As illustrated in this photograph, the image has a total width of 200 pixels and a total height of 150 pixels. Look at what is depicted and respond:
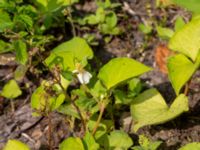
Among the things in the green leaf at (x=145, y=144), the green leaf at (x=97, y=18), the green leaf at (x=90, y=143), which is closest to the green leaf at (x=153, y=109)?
the green leaf at (x=145, y=144)

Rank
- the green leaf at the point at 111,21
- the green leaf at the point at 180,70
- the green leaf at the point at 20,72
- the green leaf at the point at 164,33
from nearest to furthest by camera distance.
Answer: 1. the green leaf at the point at 180,70
2. the green leaf at the point at 20,72
3. the green leaf at the point at 164,33
4. the green leaf at the point at 111,21

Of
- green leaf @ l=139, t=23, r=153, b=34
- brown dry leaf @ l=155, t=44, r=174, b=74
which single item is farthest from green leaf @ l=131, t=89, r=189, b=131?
green leaf @ l=139, t=23, r=153, b=34

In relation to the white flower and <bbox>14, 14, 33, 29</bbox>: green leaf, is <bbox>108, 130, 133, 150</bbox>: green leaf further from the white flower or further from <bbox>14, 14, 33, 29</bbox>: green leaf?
<bbox>14, 14, 33, 29</bbox>: green leaf

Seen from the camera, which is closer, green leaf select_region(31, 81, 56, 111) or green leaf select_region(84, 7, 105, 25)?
green leaf select_region(31, 81, 56, 111)

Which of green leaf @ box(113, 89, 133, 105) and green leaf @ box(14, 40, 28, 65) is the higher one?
green leaf @ box(14, 40, 28, 65)

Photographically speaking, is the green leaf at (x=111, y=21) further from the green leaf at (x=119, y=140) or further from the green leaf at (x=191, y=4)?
the green leaf at (x=119, y=140)

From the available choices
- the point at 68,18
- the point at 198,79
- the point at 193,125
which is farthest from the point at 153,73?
the point at 68,18
